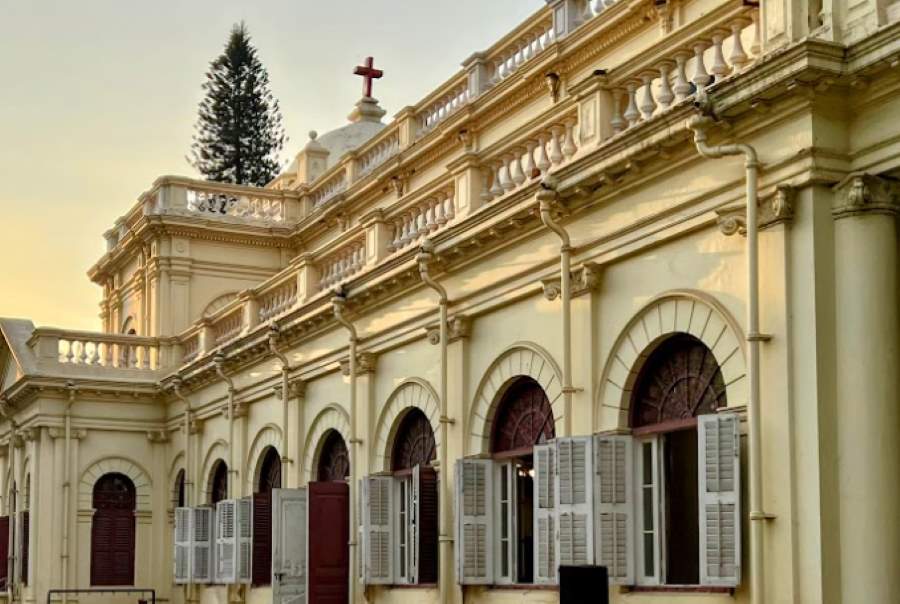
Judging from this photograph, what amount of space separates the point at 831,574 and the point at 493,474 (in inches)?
217

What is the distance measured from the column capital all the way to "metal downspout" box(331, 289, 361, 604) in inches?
337

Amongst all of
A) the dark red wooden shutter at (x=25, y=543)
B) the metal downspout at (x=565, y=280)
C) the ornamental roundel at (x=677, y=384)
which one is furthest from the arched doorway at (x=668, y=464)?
the dark red wooden shutter at (x=25, y=543)

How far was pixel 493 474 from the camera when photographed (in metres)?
15.8

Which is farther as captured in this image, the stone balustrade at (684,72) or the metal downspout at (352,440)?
the metal downspout at (352,440)

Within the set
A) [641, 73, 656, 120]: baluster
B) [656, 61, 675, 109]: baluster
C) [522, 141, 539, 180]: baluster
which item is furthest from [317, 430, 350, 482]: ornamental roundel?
[656, 61, 675, 109]: baluster

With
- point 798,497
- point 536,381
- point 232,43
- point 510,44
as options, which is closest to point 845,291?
point 798,497

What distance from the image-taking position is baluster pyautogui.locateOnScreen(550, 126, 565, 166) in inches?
575

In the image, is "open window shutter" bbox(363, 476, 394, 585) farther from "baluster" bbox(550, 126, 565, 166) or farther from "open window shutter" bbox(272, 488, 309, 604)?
"baluster" bbox(550, 126, 565, 166)

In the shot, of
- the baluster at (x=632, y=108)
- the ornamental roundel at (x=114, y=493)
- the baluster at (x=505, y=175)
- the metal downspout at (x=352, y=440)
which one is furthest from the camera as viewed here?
the ornamental roundel at (x=114, y=493)

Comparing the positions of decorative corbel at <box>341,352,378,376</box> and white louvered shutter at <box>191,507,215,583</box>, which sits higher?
decorative corbel at <box>341,352,378,376</box>

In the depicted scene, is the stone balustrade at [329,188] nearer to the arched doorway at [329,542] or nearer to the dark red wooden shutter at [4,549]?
the arched doorway at [329,542]

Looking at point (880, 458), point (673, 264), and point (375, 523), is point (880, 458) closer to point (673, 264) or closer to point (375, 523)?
point (673, 264)

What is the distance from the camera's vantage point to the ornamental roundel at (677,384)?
1242 cm

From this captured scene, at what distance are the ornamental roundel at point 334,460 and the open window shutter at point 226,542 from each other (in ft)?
6.49
